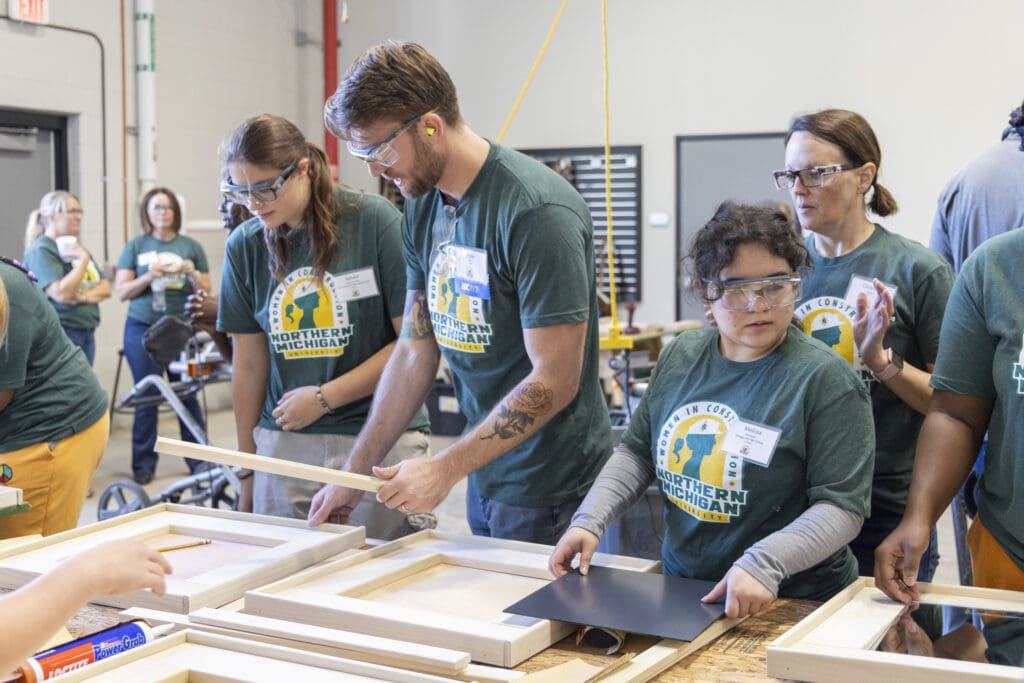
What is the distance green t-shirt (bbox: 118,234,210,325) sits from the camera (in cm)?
623

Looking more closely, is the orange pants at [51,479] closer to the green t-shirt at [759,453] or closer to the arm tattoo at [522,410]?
the arm tattoo at [522,410]

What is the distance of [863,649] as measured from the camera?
1275 mm

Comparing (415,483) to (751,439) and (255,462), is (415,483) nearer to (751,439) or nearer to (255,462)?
(255,462)

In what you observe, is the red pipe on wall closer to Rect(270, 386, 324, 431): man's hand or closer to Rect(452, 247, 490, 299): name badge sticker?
Rect(270, 386, 324, 431): man's hand

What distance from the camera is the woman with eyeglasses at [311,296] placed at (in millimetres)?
2170

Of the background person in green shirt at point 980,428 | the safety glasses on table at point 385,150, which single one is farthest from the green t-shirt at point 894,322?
A: the safety glasses on table at point 385,150

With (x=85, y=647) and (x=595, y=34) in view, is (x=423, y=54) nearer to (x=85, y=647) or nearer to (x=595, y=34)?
(x=85, y=647)

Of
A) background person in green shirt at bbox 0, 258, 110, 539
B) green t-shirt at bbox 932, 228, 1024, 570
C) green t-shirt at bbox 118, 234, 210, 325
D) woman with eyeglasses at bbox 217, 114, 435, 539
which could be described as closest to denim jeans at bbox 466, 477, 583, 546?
woman with eyeglasses at bbox 217, 114, 435, 539

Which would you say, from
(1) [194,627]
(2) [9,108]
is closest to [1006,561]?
(1) [194,627]

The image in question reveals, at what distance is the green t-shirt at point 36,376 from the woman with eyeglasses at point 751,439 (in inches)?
51.9

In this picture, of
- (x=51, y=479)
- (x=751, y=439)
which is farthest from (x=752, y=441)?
(x=51, y=479)

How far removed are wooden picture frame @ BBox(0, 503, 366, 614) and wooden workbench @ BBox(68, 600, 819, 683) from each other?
110 mm

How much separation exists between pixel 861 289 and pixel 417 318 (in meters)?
0.83

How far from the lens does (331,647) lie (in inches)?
53.6
